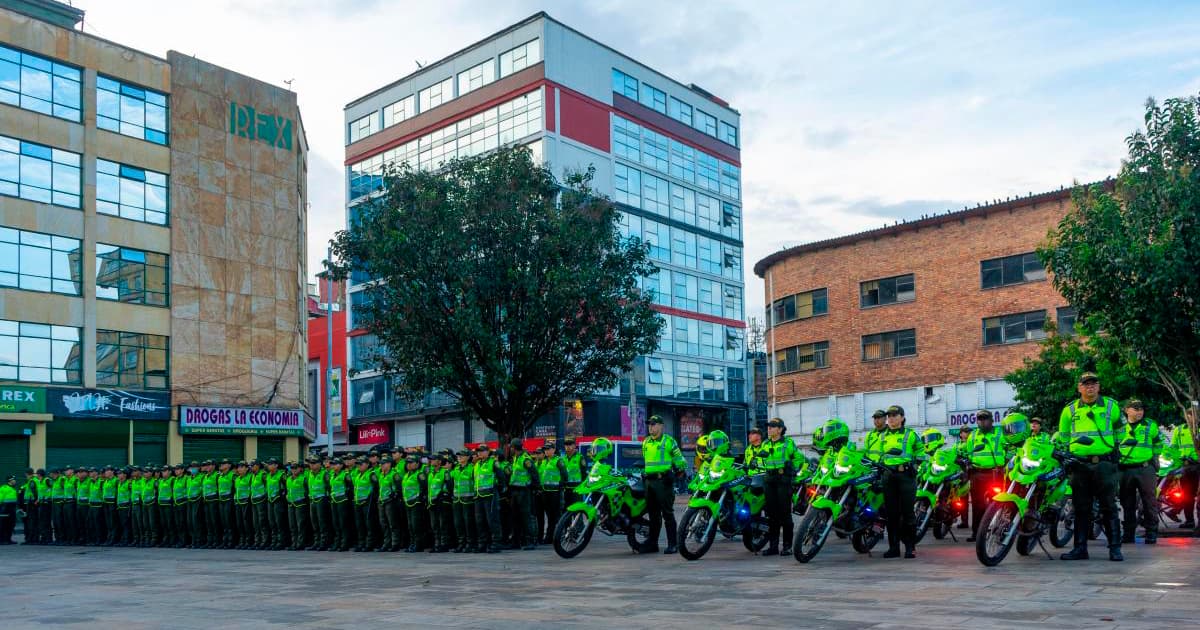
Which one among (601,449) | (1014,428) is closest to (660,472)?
(601,449)

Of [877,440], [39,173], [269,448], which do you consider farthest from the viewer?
[269,448]

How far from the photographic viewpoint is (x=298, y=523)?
2348 cm

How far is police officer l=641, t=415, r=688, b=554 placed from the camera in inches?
650

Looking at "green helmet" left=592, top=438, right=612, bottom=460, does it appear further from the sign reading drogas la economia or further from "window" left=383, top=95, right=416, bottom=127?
"window" left=383, top=95, right=416, bottom=127

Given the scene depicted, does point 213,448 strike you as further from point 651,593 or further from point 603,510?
point 651,593

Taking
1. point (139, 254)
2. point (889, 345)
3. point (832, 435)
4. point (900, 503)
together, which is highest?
point (139, 254)

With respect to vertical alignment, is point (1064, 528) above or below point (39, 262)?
below

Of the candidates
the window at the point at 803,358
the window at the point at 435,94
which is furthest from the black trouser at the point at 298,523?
the window at the point at 435,94

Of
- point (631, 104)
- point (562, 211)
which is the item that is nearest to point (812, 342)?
point (631, 104)

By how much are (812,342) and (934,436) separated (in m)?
34.5

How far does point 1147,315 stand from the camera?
723 inches

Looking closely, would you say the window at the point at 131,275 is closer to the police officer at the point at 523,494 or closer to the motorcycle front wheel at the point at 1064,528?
the police officer at the point at 523,494

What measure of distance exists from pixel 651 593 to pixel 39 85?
32.5m

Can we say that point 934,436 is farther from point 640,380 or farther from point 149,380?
point 640,380
